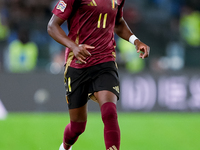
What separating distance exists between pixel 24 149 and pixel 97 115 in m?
5.00

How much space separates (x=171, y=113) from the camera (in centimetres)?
1218

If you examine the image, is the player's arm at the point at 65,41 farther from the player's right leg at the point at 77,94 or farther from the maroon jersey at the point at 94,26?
the player's right leg at the point at 77,94

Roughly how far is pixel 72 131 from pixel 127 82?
21.5 ft

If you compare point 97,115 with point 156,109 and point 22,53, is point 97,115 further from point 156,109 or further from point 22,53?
point 22,53

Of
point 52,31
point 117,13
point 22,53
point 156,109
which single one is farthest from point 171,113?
point 52,31

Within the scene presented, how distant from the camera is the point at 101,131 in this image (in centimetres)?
900

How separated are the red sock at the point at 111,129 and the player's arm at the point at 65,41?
0.62 metres

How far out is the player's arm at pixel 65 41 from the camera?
4633 mm

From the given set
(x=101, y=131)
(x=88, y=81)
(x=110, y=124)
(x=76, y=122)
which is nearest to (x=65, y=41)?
(x=88, y=81)

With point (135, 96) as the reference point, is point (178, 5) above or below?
above

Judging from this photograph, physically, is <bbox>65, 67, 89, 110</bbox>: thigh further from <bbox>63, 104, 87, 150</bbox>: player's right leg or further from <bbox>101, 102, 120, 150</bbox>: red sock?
<bbox>101, 102, 120, 150</bbox>: red sock

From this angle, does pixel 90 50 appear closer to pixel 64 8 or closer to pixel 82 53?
pixel 64 8

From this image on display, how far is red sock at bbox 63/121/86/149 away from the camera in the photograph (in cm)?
564

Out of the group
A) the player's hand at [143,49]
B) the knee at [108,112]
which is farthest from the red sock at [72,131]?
the player's hand at [143,49]
